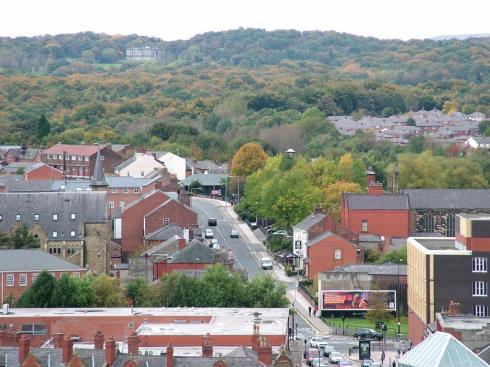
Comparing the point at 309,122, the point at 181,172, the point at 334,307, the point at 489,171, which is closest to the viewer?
the point at 334,307

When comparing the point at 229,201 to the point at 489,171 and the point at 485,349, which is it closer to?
the point at 489,171

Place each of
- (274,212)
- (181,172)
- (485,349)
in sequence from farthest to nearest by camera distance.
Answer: (181,172) < (274,212) < (485,349)

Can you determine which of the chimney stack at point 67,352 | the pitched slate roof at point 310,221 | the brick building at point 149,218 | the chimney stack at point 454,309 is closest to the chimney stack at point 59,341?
the chimney stack at point 67,352

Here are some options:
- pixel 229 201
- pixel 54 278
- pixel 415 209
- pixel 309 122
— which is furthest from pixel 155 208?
pixel 309 122

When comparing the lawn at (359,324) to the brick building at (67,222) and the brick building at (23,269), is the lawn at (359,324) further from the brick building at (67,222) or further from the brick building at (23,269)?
the brick building at (67,222)

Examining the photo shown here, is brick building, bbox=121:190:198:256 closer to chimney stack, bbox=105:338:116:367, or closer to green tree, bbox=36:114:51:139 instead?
chimney stack, bbox=105:338:116:367

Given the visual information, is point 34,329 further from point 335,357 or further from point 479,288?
point 479,288

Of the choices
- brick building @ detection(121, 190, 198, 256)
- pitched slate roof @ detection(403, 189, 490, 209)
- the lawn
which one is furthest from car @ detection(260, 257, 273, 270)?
the lawn
